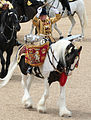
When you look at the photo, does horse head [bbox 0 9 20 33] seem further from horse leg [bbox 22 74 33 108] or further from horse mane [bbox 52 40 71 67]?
horse mane [bbox 52 40 71 67]

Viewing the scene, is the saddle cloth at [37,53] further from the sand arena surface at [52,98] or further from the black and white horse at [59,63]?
the sand arena surface at [52,98]

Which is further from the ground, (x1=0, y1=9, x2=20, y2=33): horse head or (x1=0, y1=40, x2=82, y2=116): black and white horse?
(x1=0, y1=9, x2=20, y2=33): horse head

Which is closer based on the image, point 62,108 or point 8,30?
point 62,108

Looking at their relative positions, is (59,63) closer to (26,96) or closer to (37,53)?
(37,53)

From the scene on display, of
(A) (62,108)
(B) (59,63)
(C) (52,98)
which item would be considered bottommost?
(C) (52,98)

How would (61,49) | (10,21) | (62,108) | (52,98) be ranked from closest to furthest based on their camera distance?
(61,49) → (62,108) → (52,98) → (10,21)

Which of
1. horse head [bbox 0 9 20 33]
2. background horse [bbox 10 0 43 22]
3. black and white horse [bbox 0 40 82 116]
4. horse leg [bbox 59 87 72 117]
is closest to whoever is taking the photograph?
black and white horse [bbox 0 40 82 116]

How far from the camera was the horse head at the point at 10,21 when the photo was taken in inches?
372

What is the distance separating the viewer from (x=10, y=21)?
948 cm

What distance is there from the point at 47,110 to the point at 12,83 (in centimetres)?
Result: 203

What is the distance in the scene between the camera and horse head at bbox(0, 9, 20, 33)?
31.0 feet

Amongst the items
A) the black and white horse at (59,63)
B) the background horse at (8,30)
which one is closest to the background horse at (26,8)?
the background horse at (8,30)

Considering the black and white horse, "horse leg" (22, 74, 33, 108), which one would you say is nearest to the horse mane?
the black and white horse

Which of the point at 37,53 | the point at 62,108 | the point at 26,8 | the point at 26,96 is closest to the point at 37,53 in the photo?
the point at 37,53
